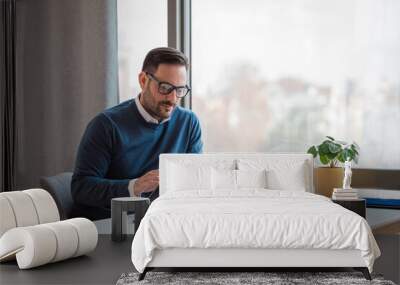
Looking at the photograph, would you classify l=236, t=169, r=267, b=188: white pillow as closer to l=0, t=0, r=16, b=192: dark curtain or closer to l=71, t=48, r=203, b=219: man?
l=71, t=48, r=203, b=219: man

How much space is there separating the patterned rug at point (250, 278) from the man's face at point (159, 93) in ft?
7.88

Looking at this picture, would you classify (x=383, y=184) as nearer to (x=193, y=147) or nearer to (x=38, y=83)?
(x=193, y=147)

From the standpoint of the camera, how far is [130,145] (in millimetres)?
6918

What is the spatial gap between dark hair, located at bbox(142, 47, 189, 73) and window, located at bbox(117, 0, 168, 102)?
0.14 metres

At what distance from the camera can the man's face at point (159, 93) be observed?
277 inches

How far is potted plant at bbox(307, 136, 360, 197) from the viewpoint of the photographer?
692 cm

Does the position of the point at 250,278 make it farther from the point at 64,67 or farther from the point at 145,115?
the point at 64,67

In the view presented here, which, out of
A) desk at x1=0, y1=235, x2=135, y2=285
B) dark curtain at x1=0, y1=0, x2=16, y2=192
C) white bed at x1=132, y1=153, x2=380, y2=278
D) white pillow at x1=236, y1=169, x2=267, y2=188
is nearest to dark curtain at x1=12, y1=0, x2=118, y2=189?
dark curtain at x1=0, y1=0, x2=16, y2=192

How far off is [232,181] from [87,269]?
158cm

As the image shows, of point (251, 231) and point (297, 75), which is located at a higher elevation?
point (297, 75)

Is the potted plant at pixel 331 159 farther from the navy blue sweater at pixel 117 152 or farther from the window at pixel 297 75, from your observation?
the navy blue sweater at pixel 117 152

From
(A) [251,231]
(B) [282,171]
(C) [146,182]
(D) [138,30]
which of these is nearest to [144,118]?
(C) [146,182]

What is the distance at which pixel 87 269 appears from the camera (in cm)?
504

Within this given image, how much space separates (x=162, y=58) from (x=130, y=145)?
0.95 metres
